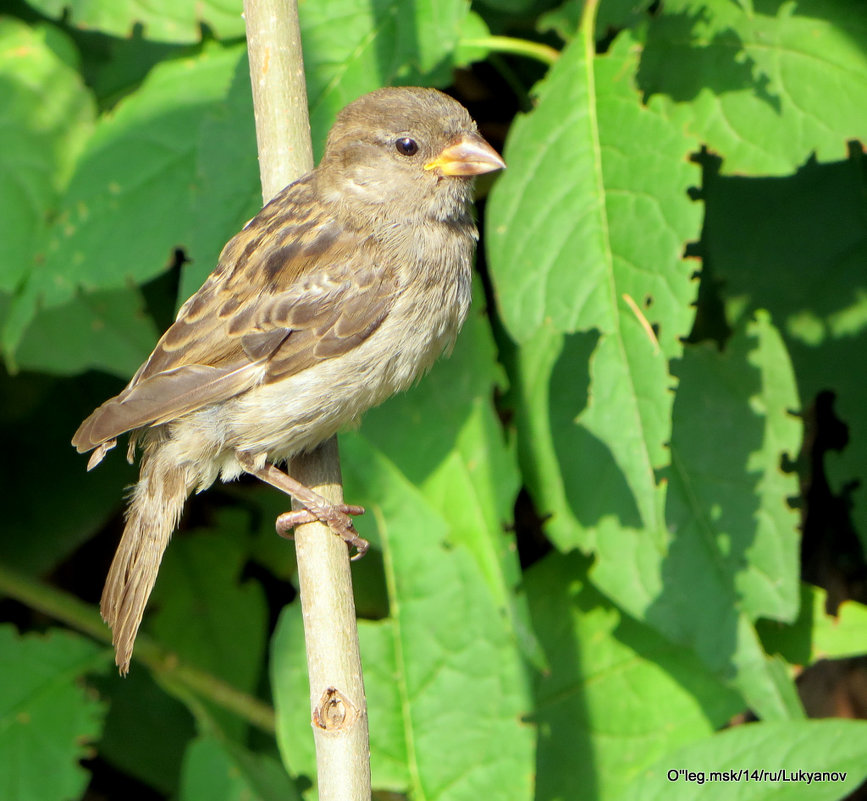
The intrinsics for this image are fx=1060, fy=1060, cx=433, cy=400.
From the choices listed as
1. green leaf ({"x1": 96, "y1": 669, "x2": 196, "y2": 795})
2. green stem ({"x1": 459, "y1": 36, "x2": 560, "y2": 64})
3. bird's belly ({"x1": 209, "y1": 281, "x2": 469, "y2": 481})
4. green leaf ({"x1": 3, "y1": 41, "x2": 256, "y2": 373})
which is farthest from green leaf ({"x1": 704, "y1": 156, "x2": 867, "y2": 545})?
green leaf ({"x1": 96, "y1": 669, "x2": 196, "y2": 795})

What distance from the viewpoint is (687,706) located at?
311 cm

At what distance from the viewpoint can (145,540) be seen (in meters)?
3.11

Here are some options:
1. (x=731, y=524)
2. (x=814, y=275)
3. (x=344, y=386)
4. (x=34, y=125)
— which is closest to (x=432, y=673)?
(x=344, y=386)

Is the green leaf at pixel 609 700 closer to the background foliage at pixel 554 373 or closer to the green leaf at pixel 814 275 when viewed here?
the background foliage at pixel 554 373

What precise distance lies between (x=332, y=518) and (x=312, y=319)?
65cm

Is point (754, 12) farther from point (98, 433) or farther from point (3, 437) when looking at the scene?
point (3, 437)

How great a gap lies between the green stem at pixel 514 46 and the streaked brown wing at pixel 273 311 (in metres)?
0.67

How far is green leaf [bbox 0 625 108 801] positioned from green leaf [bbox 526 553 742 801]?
1.38 m

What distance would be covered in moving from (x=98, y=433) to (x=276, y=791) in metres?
1.15

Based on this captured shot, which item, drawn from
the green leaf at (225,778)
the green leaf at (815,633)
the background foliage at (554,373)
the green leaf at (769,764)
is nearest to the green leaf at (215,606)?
the background foliage at (554,373)

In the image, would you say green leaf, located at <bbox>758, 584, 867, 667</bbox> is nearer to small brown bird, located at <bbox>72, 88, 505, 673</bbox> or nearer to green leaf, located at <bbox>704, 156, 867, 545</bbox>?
green leaf, located at <bbox>704, 156, 867, 545</bbox>

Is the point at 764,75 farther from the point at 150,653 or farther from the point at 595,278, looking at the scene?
the point at 150,653

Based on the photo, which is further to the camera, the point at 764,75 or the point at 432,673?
the point at 764,75

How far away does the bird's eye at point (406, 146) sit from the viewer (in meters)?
3.18
